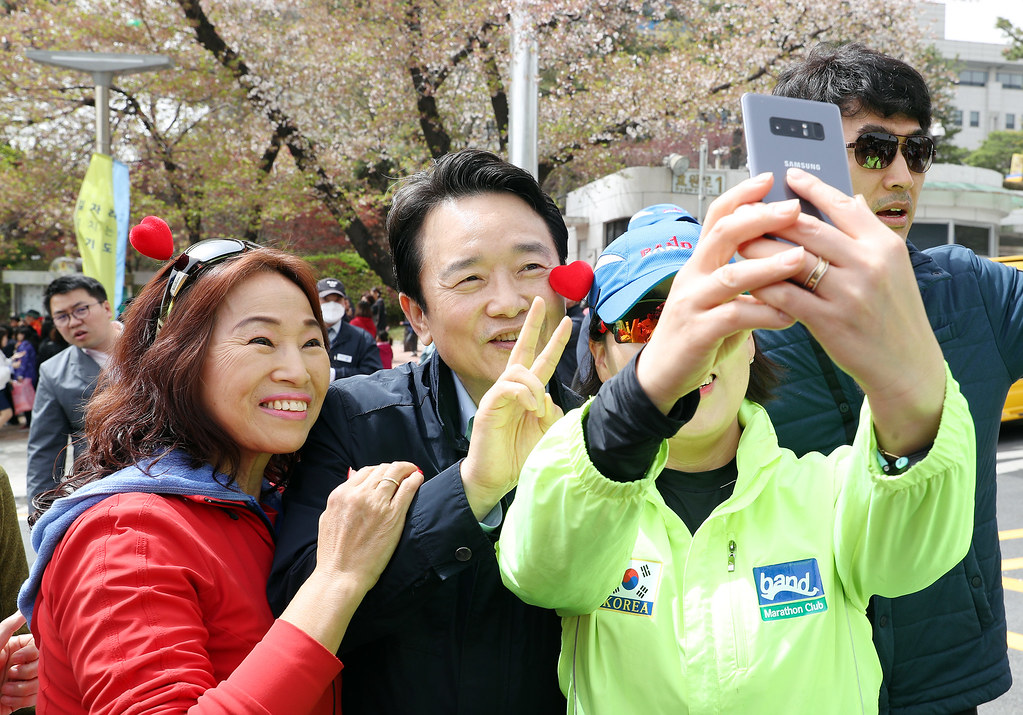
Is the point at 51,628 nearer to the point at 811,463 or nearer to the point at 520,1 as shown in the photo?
the point at 811,463

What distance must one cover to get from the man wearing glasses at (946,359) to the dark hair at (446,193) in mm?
602

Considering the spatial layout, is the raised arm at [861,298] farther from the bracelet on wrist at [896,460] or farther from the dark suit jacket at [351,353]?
the dark suit jacket at [351,353]

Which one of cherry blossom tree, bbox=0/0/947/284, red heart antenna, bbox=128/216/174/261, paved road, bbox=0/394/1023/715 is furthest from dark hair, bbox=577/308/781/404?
cherry blossom tree, bbox=0/0/947/284

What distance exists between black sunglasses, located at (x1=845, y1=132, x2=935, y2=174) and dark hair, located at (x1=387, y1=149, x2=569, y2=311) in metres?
0.76

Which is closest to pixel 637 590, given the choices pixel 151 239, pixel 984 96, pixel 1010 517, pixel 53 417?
pixel 151 239

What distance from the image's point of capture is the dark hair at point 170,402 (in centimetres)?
166

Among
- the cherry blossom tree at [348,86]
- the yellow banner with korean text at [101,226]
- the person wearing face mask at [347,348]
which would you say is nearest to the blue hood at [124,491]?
the person wearing face mask at [347,348]

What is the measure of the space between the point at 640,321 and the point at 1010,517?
20.4 feet

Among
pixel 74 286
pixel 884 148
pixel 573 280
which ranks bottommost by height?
pixel 74 286

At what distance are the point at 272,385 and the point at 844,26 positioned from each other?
41.1 feet

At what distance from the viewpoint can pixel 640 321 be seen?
1.56 m

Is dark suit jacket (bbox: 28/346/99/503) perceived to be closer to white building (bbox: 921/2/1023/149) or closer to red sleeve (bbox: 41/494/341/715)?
red sleeve (bbox: 41/494/341/715)

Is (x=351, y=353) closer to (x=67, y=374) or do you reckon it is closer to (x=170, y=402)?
(x=67, y=374)

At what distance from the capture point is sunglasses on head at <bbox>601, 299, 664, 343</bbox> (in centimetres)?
156
